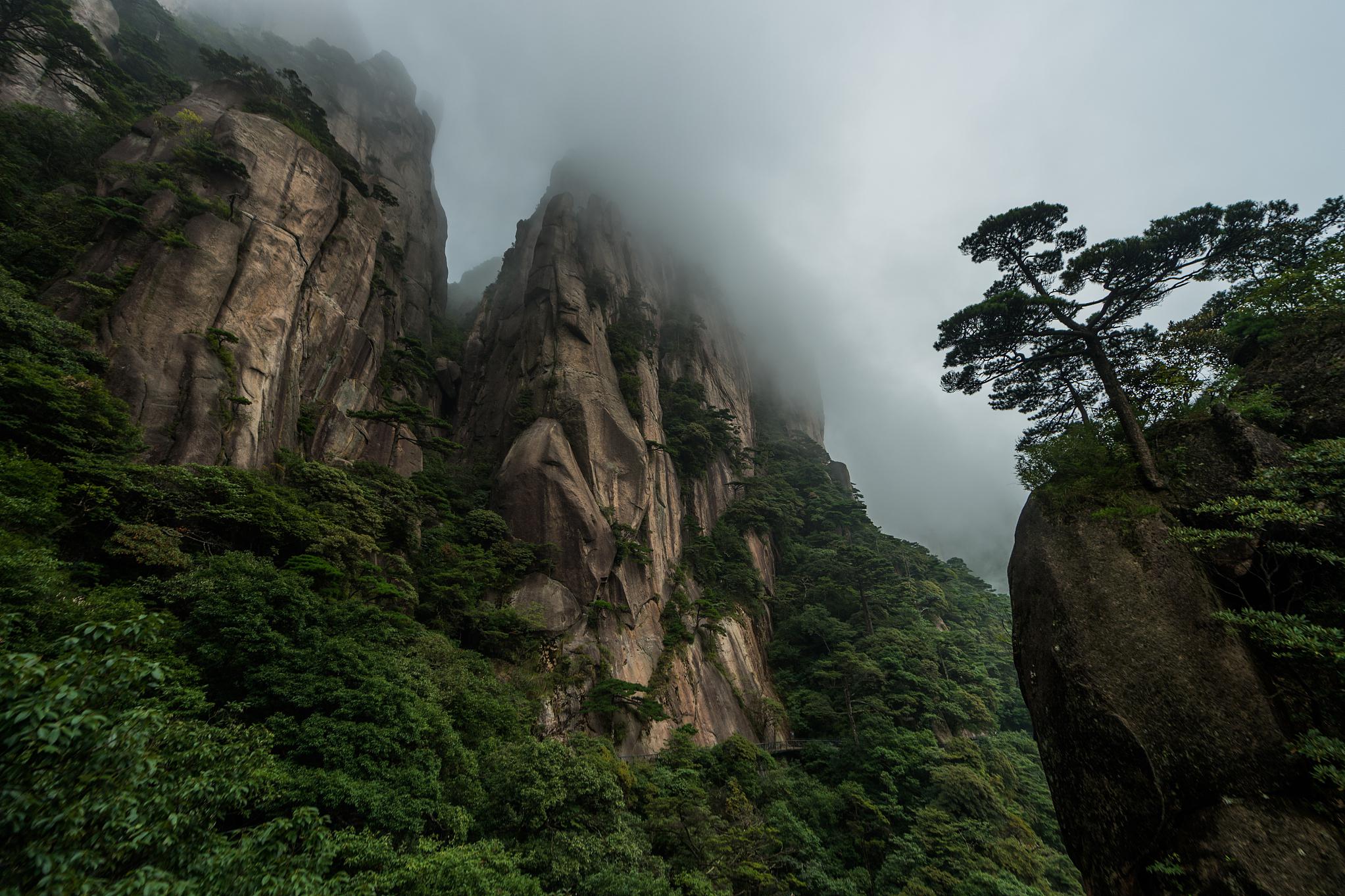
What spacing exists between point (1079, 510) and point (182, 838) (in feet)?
44.2

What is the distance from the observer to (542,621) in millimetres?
16984

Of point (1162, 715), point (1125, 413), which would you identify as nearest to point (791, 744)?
point (1162, 715)

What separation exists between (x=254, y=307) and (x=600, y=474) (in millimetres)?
14659

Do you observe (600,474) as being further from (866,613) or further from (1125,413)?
(1125,413)

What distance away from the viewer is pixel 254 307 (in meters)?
15.8

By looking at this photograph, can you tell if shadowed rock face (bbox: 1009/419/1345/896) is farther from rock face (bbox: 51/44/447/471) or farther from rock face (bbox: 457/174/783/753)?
rock face (bbox: 51/44/447/471)

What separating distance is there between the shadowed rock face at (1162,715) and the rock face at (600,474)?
45.0 ft

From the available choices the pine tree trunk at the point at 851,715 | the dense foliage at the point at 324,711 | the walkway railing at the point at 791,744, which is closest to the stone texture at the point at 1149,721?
the dense foliage at the point at 324,711

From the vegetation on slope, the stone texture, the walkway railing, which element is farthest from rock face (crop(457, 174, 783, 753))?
the vegetation on slope

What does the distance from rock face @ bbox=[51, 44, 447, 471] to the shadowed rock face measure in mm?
19866

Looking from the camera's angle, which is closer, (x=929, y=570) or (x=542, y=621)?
(x=542, y=621)

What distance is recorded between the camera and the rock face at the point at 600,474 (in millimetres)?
20062

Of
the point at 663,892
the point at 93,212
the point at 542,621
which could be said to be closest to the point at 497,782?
the point at 663,892

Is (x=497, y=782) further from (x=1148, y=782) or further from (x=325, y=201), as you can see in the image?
(x=325, y=201)
